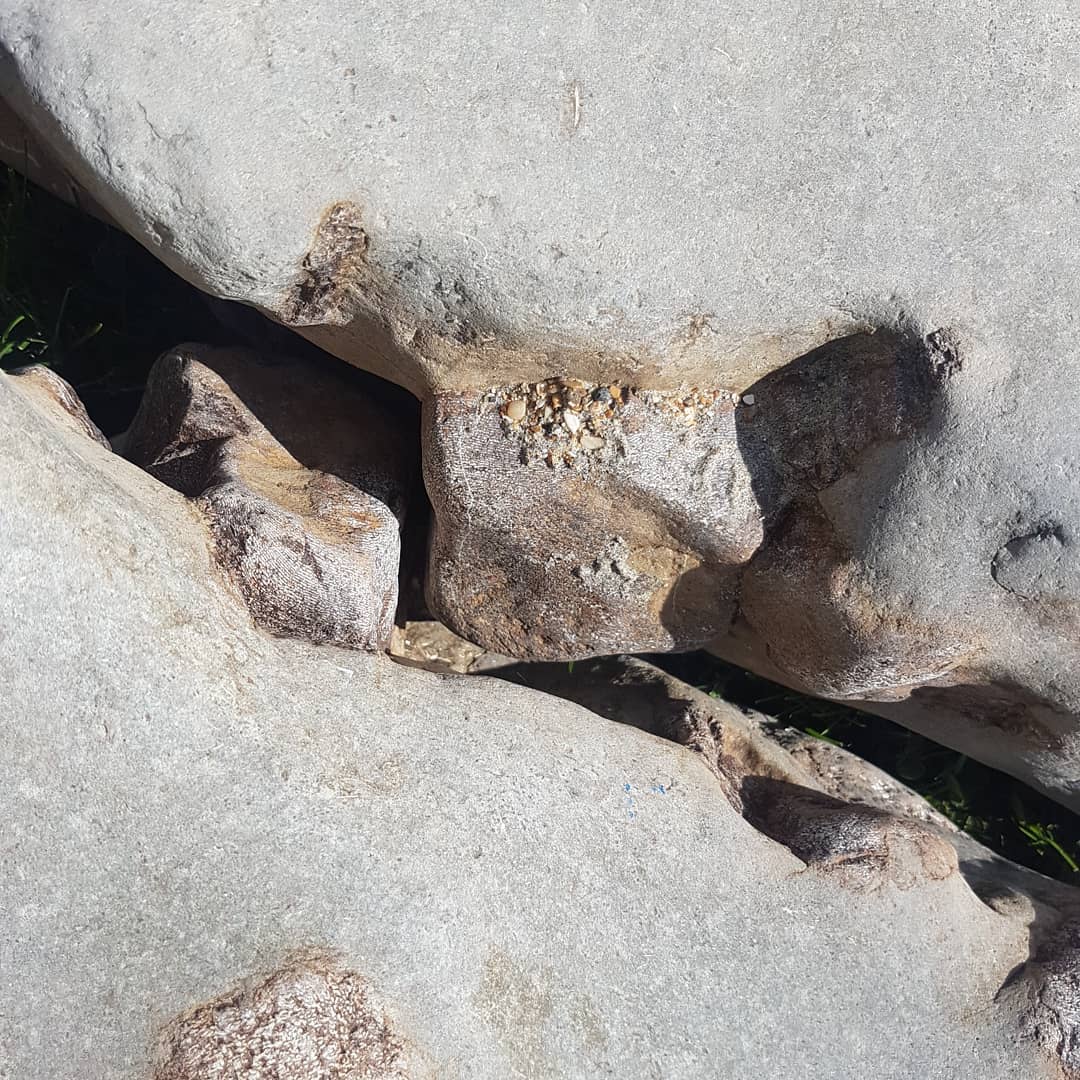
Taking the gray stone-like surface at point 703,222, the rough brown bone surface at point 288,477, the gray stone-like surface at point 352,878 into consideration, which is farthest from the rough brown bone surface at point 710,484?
the gray stone-like surface at point 352,878

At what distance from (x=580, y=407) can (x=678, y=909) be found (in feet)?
2.34

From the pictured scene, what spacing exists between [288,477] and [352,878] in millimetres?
716

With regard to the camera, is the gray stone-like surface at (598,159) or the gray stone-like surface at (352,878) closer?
the gray stone-like surface at (352,878)

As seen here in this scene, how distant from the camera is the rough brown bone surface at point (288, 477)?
160cm

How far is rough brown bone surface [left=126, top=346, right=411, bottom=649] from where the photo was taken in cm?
160

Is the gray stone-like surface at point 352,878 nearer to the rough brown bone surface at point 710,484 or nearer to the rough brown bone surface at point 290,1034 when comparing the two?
the rough brown bone surface at point 290,1034

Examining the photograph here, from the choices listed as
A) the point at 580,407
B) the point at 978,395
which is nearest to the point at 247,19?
the point at 580,407

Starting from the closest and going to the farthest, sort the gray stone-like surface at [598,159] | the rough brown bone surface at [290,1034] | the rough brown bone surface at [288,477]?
the rough brown bone surface at [290,1034]
the gray stone-like surface at [598,159]
the rough brown bone surface at [288,477]

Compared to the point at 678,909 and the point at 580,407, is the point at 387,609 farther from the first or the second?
the point at 678,909

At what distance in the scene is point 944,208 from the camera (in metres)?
1.57

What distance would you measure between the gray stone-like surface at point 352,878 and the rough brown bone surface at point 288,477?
7cm

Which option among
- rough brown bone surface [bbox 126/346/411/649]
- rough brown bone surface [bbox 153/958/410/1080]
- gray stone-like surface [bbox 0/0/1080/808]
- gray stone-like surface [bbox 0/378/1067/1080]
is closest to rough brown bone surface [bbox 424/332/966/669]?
gray stone-like surface [bbox 0/0/1080/808]

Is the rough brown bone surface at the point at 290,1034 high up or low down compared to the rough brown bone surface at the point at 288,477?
down

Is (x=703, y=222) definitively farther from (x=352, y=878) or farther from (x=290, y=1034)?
(x=290, y=1034)
